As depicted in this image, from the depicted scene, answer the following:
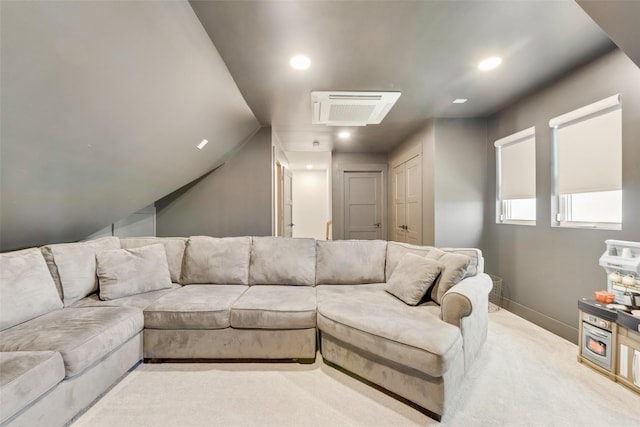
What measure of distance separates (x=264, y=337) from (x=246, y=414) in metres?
0.52

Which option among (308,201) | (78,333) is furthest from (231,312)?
(308,201)

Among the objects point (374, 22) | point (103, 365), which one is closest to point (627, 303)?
point (374, 22)

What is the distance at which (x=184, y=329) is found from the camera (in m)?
1.95

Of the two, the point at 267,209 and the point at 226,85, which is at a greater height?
the point at 226,85

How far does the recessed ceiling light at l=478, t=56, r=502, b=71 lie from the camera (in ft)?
6.84

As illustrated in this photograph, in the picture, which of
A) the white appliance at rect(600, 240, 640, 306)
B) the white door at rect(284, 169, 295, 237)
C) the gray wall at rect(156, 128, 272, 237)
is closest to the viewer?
the white appliance at rect(600, 240, 640, 306)

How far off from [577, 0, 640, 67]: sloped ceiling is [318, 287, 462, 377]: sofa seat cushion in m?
1.72

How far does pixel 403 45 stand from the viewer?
1891 mm

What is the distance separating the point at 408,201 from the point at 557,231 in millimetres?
2153

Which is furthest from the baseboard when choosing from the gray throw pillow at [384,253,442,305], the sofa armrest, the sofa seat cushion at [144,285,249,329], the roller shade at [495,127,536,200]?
the sofa seat cushion at [144,285,249,329]

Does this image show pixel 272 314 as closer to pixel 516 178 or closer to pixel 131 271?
pixel 131 271

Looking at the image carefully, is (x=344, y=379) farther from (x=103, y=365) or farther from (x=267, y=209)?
(x=267, y=209)

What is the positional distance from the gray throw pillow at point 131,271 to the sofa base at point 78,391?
47 cm

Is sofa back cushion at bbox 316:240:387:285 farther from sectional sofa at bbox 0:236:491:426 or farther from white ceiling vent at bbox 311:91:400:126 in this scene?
white ceiling vent at bbox 311:91:400:126
